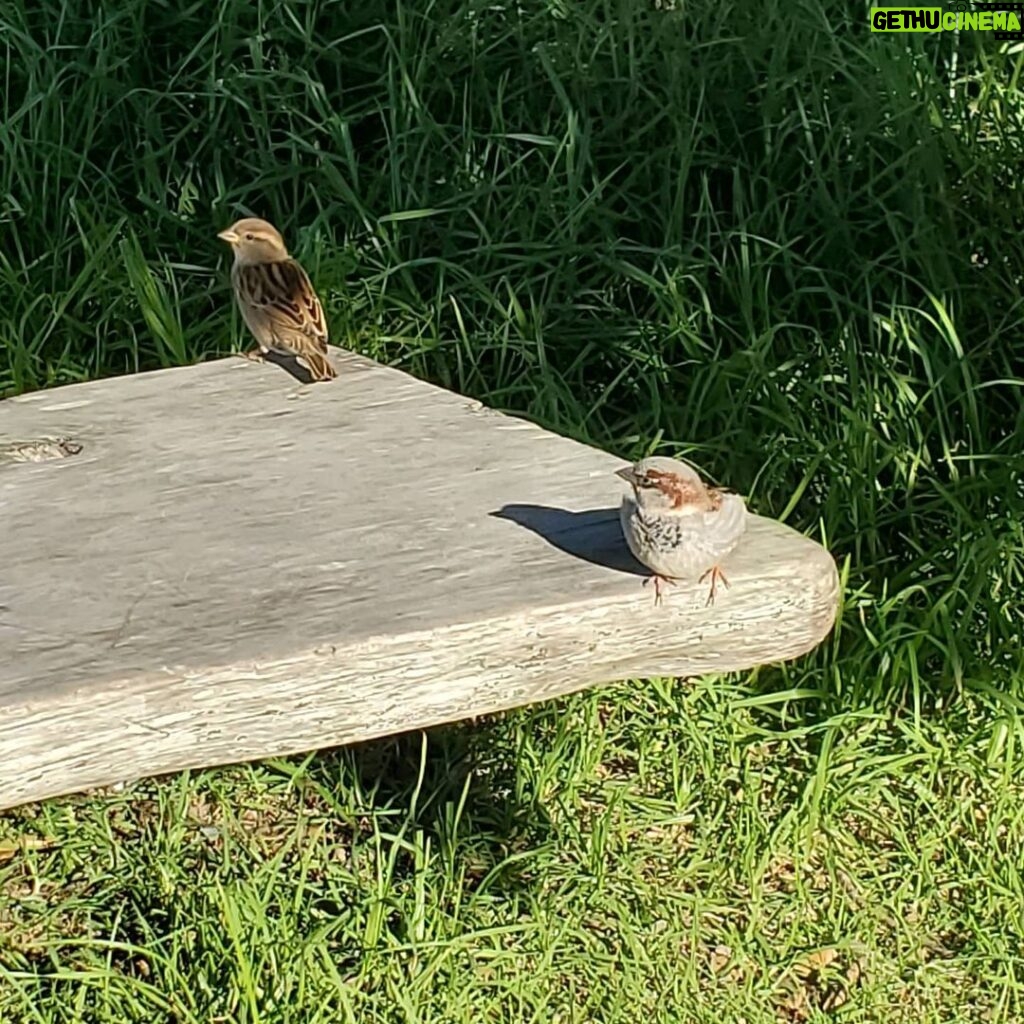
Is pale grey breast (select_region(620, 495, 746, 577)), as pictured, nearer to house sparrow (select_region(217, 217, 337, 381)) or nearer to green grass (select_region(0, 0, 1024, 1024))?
house sparrow (select_region(217, 217, 337, 381))

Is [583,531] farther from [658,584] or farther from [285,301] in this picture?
[285,301]

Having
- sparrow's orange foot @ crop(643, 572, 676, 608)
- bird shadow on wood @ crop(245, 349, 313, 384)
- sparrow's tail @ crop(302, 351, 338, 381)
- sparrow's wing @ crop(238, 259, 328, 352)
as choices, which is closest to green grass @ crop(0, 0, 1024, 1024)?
sparrow's wing @ crop(238, 259, 328, 352)

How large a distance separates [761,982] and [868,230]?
61.0 inches

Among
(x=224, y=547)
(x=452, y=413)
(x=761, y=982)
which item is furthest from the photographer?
(x=761, y=982)

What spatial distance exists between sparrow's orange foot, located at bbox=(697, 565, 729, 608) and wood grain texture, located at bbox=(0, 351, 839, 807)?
1 cm

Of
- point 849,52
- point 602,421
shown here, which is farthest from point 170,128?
point 849,52

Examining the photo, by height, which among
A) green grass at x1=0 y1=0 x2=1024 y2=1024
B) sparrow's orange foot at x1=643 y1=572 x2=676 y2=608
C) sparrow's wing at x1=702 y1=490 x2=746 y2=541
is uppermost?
sparrow's wing at x1=702 y1=490 x2=746 y2=541

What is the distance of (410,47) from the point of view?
3965 millimetres

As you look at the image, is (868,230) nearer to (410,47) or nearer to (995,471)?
(995,471)

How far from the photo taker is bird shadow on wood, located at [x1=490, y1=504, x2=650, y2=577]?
2.03 m

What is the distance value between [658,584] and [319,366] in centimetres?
100

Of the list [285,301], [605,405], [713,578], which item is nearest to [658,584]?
[713,578]

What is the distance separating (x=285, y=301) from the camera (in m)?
3.11

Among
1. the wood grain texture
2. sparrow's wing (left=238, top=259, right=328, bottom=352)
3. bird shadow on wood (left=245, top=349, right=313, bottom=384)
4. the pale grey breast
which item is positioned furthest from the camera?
sparrow's wing (left=238, top=259, right=328, bottom=352)
